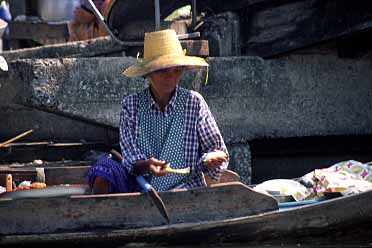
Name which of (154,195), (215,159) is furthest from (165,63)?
(154,195)

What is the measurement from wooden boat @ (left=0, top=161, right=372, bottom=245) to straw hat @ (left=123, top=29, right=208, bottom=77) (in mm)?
764

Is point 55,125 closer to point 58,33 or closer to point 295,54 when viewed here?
point 295,54

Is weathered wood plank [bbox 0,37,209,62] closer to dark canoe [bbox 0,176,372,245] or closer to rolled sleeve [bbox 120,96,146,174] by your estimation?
rolled sleeve [bbox 120,96,146,174]

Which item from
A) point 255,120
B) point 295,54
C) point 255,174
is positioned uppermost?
point 295,54

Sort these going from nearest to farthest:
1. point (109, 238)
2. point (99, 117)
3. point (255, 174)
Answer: point (109, 238)
point (99, 117)
point (255, 174)

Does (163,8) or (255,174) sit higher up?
(163,8)

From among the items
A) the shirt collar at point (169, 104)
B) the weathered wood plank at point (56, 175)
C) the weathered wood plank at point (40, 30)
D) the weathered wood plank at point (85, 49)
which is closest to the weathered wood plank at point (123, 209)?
the shirt collar at point (169, 104)

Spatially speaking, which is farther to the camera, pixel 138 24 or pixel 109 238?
pixel 138 24

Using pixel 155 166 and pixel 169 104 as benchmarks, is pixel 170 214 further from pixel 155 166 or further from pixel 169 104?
pixel 169 104

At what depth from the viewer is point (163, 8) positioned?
8.34 metres

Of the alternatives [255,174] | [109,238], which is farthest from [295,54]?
[109,238]

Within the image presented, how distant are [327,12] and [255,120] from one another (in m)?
1.10

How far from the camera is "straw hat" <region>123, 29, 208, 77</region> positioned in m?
5.59

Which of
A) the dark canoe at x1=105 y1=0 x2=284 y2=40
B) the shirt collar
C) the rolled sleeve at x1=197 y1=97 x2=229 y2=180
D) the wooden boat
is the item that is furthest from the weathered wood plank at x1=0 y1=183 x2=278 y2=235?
the dark canoe at x1=105 y1=0 x2=284 y2=40
